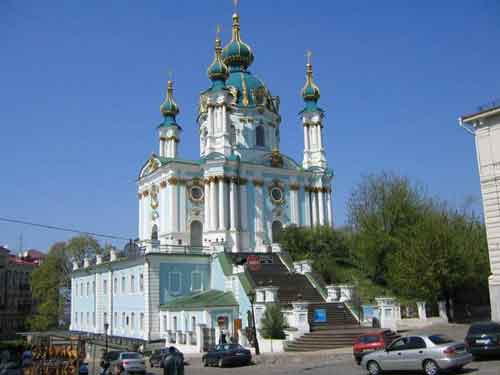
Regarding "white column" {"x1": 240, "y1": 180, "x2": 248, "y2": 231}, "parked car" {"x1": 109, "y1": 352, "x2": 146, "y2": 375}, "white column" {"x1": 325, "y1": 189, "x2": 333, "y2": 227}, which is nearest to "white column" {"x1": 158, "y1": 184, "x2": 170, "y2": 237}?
"white column" {"x1": 240, "y1": 180, "x2": 248, "y2": 231}

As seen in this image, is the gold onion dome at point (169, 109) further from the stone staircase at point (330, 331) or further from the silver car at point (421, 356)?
the silver car at point (421, 356)

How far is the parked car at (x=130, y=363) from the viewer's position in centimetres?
2414

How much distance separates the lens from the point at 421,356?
16.9 metres

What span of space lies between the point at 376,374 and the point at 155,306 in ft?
75.2

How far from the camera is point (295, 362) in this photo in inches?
934

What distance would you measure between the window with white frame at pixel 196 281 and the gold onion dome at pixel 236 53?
26.3 metres

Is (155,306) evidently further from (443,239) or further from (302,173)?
(302,173)

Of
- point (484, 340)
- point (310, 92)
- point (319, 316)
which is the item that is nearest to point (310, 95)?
point (310, 92)

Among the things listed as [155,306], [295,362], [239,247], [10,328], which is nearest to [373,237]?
[239,247]

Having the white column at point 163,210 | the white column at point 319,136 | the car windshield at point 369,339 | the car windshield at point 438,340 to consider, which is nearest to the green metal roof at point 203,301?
the white column at point 163,210

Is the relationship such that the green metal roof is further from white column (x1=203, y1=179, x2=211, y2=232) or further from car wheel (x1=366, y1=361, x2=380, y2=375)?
car wheel (x1=366, y1=361, x2=380, y2=375)

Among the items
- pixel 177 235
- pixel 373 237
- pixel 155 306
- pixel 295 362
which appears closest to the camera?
pixel 295 362

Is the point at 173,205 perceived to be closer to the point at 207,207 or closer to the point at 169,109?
the point at 207,207

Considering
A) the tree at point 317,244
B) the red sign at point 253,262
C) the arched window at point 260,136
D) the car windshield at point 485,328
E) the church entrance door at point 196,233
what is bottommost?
the car windshield at point 485,328
